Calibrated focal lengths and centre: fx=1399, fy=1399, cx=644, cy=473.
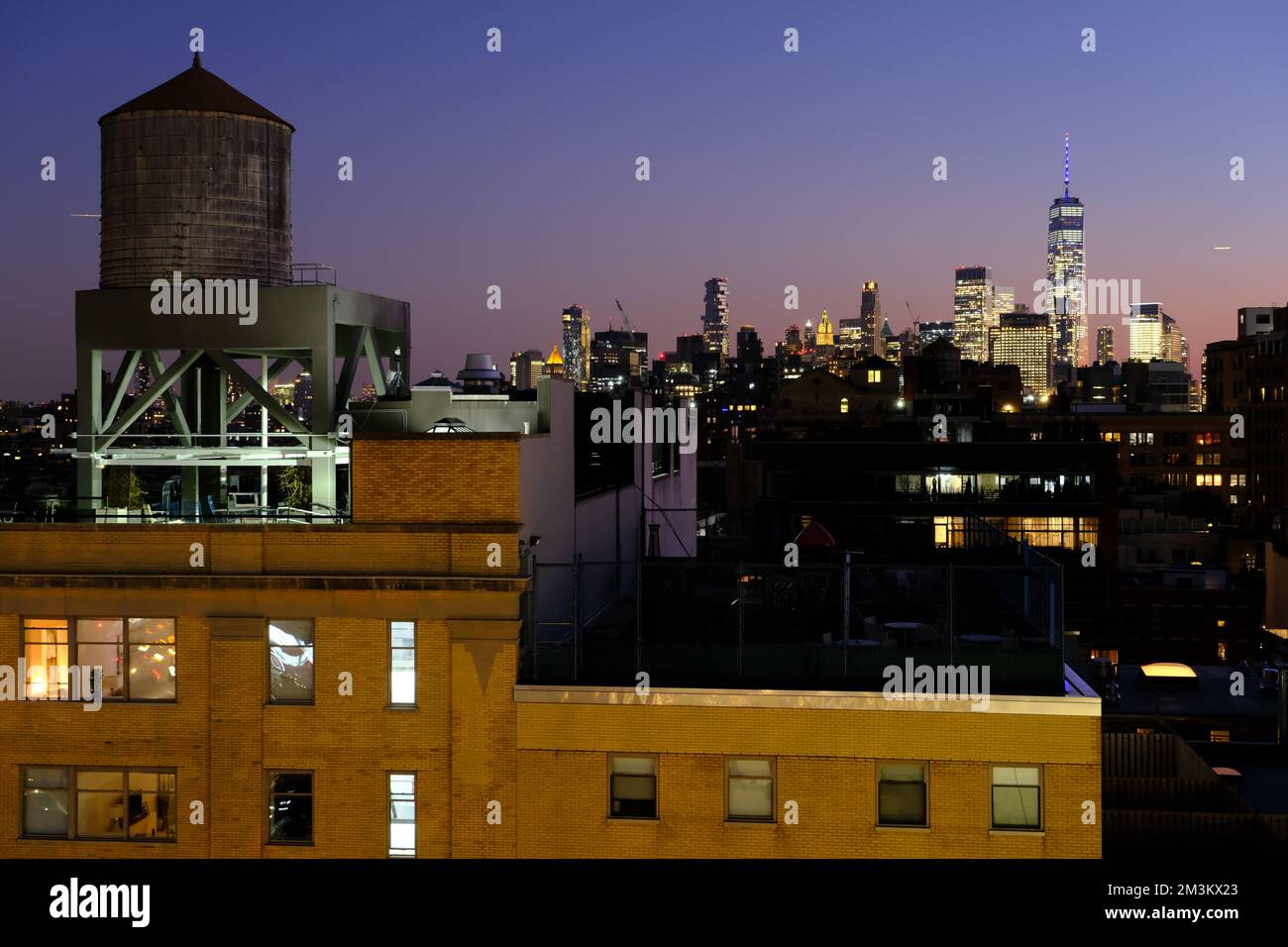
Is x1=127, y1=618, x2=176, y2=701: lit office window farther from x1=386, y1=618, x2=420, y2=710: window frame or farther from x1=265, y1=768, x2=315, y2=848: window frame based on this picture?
x1=386, y1=618, x2=420, y2=710: window frame

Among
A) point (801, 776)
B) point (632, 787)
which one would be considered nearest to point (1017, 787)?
point (801, 776)

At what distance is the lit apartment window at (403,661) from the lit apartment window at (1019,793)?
32.8 feet

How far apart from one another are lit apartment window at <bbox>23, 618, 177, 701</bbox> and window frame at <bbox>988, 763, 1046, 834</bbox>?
46.3 ft

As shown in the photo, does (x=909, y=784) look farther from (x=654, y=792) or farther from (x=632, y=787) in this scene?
(x=632, y=787)

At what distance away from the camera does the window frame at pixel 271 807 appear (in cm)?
2411

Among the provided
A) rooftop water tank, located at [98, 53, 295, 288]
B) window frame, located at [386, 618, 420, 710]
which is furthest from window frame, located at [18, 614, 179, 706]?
rooftop water tank, located at [98, 53, 295, 288]

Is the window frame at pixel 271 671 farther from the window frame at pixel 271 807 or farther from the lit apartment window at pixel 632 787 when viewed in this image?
the lit apartment window at pixel 632 787

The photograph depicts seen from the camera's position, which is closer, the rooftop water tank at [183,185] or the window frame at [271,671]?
the window frame at [271,671]

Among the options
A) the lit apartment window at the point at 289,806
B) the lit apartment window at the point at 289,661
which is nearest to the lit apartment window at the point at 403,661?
the lit apartment window at the point at 289,661

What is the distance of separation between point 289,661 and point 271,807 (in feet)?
8.42
